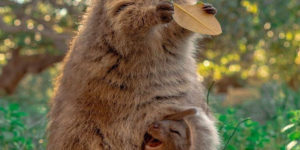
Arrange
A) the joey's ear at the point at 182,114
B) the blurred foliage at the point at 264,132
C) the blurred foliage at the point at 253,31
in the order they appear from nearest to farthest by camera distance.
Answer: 1. the joey's ear at the point at 182,114
2. the blurred foliage at the point at 264,132
3. the blurred foliage at the point at 253,31

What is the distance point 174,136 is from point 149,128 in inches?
8.1

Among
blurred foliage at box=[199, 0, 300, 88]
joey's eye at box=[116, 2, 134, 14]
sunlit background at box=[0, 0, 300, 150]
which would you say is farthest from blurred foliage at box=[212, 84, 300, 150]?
blurred foliage at box=[199, 0, 300, 88]

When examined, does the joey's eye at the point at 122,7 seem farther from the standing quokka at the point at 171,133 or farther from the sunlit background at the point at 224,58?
the sunlit background at the point at 224,58

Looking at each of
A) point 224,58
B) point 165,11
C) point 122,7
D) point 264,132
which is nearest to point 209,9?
point 165,11

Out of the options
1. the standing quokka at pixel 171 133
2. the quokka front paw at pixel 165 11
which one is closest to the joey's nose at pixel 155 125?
the standing quokka at pixel 171 133

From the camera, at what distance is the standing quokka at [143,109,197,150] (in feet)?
11.6

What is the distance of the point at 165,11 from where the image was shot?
349 cm

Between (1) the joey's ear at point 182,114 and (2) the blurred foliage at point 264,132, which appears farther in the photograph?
(2) the blurred foliage at point 264,132

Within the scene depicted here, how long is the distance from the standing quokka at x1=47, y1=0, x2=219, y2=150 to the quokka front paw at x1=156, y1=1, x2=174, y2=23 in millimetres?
62

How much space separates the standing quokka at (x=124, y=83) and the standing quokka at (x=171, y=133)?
73 millimetres

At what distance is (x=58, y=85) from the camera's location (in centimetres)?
421

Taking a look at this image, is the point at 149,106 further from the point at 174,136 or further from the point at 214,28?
the point at 214,28

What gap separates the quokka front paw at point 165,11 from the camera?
3496 mm

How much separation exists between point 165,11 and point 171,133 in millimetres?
845
